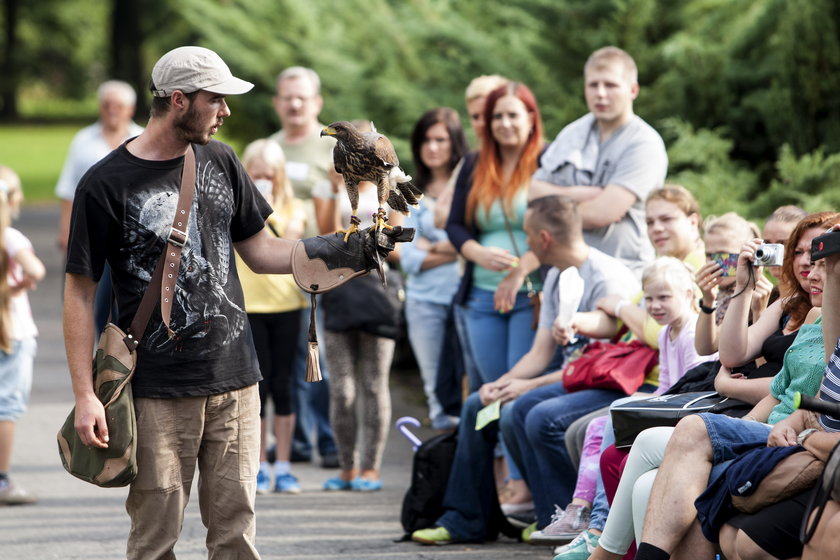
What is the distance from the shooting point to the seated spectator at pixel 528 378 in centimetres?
609

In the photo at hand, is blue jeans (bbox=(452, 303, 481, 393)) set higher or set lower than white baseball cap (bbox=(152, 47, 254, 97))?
lower

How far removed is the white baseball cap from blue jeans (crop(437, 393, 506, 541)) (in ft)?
8.83

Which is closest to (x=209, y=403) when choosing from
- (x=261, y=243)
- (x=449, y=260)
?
(x=261, y=243)

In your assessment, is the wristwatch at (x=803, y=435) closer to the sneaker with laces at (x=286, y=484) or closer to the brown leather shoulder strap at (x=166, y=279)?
the brown leather shoulder strap at (x=166, y=279)

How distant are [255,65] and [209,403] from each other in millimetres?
10228

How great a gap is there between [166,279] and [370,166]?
0.78 m

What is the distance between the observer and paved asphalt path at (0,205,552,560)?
5988mm

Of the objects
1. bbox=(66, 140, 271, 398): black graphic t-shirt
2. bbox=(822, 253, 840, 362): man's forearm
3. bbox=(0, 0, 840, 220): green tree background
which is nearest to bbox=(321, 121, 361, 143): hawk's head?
bbox=(66, 140, 271, 398): black graphic t-shirt

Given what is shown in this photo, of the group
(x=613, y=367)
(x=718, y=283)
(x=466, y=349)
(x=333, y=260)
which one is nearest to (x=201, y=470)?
(x=333, y=260)

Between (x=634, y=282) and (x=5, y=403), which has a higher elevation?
(x=634, y=282)

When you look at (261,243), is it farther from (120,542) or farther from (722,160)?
(722,160)

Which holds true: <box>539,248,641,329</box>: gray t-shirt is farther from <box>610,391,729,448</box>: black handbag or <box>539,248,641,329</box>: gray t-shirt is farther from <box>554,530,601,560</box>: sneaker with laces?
<box>554,530,601,560</box>: sneaker with laces

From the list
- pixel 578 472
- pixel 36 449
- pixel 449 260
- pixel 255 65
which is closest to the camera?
pixel 578 472

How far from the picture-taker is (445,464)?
6293 millimetres
